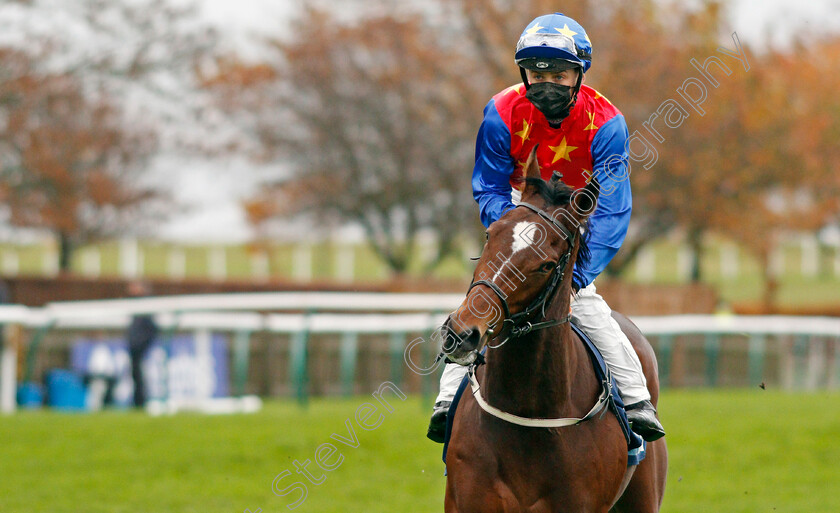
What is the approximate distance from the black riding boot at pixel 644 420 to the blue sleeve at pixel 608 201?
22.6 inches

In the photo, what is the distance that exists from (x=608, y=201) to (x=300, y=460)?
213 inches

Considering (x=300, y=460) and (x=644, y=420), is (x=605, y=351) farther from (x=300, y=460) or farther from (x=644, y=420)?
(x=300, y=460)

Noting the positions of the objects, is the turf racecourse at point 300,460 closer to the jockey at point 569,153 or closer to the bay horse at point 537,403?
the jockey at point 569,153

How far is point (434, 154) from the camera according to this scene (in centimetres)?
2373

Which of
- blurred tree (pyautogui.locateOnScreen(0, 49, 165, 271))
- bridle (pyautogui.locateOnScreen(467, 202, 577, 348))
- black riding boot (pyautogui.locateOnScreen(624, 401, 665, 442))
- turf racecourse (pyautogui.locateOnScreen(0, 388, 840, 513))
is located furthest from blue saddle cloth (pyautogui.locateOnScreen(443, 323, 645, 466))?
blurred tree (pyautogui.locateOnScreen(0, 49, 165, 271))

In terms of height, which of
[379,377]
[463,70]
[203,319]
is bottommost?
[379,377]

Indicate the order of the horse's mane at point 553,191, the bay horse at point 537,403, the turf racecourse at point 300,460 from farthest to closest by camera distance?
the turf racecourse at point 300,460 → the horse's mane at point 553,191 → the bay horse at point 537,403

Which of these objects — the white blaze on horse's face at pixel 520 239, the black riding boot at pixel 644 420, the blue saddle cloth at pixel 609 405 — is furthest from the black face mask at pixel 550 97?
A: the black riding boot at pixel 644 420

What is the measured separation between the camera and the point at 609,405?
13.7ft

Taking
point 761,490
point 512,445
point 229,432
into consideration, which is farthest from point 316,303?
point 512,445

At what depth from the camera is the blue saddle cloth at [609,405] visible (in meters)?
4.20

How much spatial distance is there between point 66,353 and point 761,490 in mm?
8792

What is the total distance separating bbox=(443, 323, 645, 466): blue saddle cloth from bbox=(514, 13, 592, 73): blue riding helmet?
1.05m

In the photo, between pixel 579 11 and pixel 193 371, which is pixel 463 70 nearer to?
pixel 579 11
